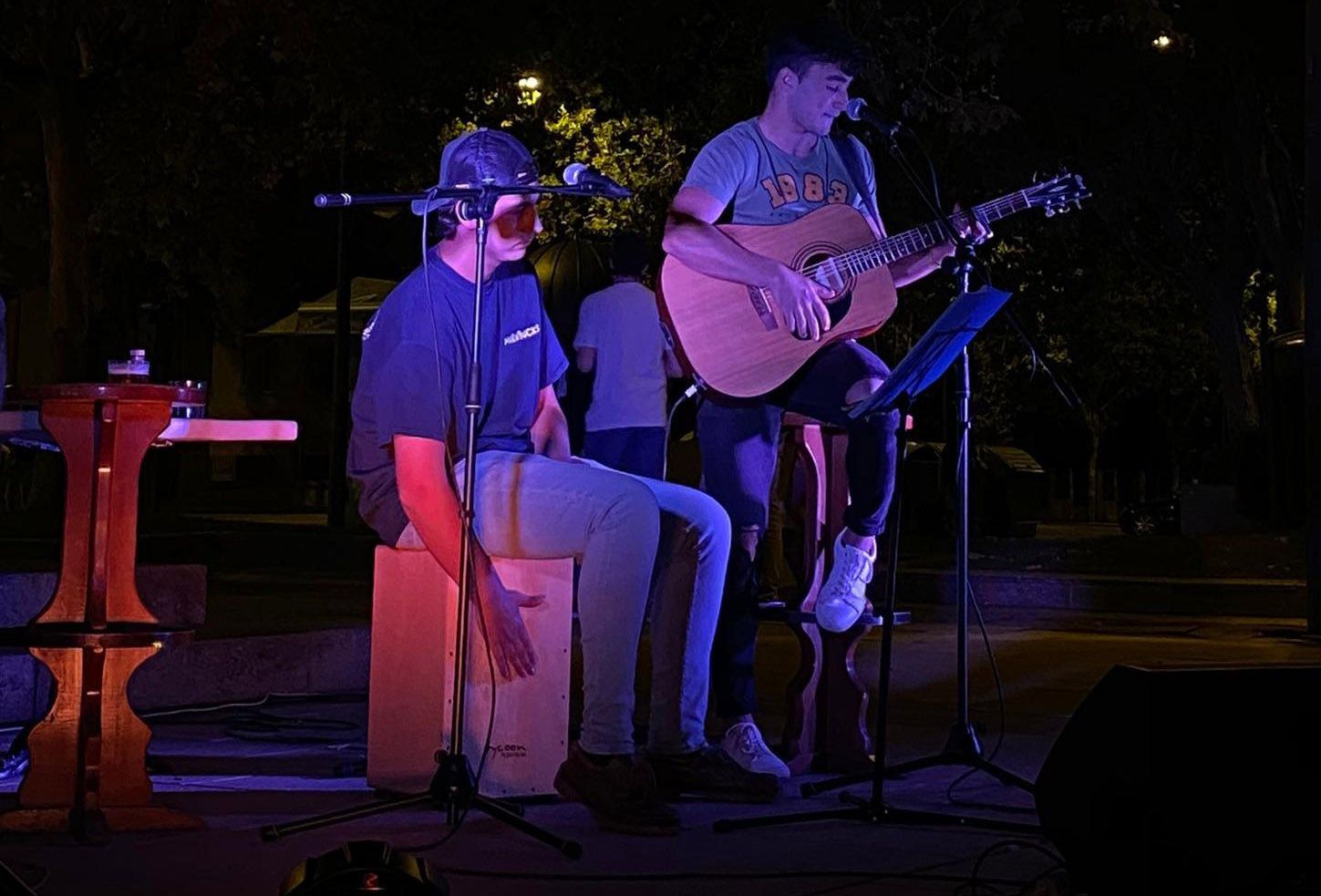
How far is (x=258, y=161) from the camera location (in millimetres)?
20969

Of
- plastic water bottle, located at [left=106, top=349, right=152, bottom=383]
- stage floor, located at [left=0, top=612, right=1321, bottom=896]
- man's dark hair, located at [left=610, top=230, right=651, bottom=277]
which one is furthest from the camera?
man's dark hair, located at [left=610, top=230, right=651, bottom=277]

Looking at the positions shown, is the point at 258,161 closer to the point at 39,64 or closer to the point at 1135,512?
the point at 39,64

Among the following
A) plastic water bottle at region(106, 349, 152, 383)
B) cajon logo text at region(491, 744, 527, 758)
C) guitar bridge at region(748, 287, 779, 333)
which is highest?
guitar bridge at region(748, 287, 779, 333)

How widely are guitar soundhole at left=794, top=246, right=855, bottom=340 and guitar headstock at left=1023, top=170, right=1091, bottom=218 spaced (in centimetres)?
61

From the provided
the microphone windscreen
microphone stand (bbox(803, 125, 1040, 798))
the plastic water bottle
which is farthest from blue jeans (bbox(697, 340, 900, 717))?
the plastic water bottle

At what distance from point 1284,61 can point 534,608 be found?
1518cm

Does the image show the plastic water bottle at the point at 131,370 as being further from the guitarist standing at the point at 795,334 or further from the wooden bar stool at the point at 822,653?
the wooden bar stool at the point at 822,653

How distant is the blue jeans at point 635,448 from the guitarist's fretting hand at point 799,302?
1.68 meters

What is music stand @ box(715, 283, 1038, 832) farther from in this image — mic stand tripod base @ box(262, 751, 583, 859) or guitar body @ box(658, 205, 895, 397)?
mic stand tripod base @ box(262, 751, 583, 859)

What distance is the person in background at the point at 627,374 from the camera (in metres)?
7.11

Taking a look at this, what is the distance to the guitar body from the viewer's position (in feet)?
18.2

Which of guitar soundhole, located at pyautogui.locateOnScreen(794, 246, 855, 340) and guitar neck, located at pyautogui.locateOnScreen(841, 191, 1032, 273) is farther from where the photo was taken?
guitar soundhole, located at pyautogui.locateOnScreen(794, 246, 855, 340)

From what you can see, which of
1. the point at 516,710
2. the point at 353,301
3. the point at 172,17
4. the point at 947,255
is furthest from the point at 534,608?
the point at 353,301

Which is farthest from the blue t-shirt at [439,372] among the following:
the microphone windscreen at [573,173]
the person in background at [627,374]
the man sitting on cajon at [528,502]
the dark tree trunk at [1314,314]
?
the dark tree trunk at [1314,314]
